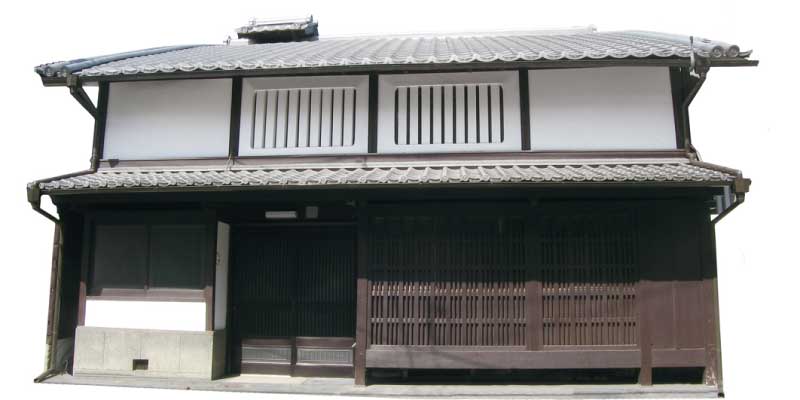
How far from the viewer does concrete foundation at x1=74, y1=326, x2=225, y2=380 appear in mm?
10398

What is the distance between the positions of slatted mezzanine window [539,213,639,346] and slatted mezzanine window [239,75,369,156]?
4.13 metres

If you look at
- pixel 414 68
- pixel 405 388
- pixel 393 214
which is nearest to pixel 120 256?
pixel 393 214

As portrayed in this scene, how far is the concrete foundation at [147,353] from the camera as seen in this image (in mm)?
10398

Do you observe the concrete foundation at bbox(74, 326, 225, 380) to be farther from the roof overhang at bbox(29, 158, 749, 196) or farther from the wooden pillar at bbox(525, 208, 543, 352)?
the wooden pillar at bbox(525, 208, 543, 352)

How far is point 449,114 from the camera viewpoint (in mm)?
10891

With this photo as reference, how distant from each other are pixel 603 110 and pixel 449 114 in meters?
2.77

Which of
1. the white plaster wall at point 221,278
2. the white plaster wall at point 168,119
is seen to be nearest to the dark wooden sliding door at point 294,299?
the white plaster wall at point 221,278

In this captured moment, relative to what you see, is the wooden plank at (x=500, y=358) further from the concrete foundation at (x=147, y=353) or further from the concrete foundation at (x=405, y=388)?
the concrete foundation at (x=147, y=353)

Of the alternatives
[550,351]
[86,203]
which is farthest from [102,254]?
[550,351]

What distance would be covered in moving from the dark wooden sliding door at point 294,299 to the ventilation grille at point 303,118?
5.71ft

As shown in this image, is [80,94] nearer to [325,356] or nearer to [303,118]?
[303,118]

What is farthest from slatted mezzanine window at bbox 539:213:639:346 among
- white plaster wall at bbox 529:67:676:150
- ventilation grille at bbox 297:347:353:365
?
ventilation grille at bbox 297:347:353:365

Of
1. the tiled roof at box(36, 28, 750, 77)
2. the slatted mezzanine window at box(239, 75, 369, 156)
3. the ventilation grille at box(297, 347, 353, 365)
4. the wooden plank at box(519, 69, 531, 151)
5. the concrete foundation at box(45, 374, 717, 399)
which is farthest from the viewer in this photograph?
the ventilation grille at box(297, 347, 353, 365)

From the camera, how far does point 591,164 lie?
402 inches
